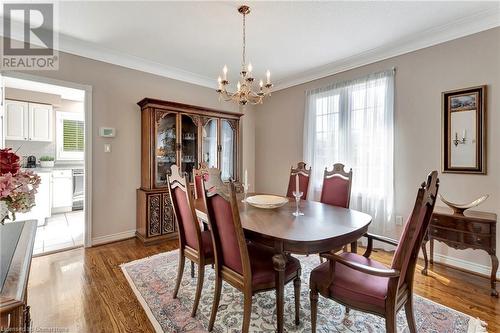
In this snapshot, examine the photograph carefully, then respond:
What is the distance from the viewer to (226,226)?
1468mm

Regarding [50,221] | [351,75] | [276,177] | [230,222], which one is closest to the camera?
[230,222]

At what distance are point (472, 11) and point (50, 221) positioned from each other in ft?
21.3

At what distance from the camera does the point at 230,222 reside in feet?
4.65

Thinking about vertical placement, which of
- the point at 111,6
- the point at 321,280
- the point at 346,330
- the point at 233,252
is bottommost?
the point at 346,330

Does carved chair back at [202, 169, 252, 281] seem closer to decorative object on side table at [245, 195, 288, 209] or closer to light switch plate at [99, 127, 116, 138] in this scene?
decorative object on side table at [245, 195, 288, 209]

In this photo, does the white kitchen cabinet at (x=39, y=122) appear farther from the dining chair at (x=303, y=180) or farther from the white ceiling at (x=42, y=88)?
the dining chair at (x=303, y=180)

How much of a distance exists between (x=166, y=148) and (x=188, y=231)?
1.84 m

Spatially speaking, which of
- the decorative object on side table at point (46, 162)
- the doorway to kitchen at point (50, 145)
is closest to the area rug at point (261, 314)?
the doorway to kitchen at point (50, 145)

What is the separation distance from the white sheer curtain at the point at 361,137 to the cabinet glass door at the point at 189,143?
185 cm

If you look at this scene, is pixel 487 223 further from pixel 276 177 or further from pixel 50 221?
pixel 50 221

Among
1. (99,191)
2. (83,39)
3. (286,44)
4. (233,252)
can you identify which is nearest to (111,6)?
(83,39)

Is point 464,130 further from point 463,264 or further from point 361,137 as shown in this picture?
point 463,264

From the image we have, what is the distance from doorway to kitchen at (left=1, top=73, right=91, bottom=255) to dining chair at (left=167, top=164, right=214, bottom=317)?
250 centimetres

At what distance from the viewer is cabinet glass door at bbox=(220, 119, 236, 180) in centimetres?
406
